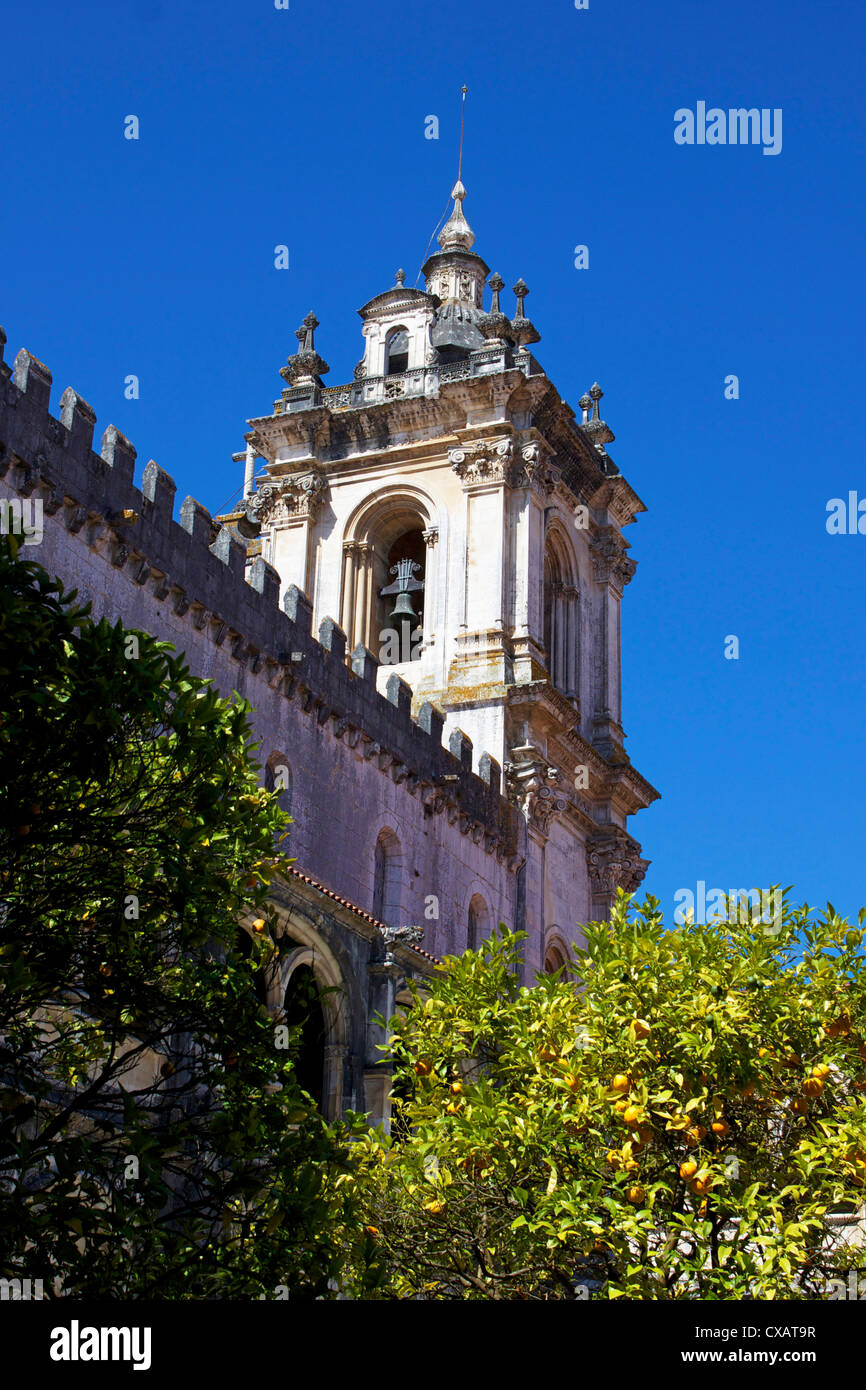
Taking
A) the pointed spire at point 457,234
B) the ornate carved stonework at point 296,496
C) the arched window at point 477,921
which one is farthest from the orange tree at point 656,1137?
the pointed spire at point 457,234

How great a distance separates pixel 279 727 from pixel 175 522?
374 centimetres

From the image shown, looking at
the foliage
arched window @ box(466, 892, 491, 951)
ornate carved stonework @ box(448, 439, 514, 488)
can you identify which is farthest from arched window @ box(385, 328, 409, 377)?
the foliage

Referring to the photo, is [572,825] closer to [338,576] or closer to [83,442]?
[338,576]

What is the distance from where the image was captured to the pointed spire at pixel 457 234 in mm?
44406

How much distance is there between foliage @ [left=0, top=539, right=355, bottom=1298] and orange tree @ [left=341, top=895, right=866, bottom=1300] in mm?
1476

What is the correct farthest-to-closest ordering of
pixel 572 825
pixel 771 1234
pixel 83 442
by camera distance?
pixel 572 825, pixel 83 442, pixel 771 1234

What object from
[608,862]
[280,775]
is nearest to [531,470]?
[608,862]

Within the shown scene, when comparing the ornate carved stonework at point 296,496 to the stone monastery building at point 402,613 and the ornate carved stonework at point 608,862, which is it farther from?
the ornate carved stonework at point 608,862

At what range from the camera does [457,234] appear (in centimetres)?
4475

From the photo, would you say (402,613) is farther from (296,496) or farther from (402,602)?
(296,496)

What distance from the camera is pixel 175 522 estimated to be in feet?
75.4

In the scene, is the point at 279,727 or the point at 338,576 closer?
the point at 279,727

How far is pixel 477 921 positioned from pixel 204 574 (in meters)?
10.7
